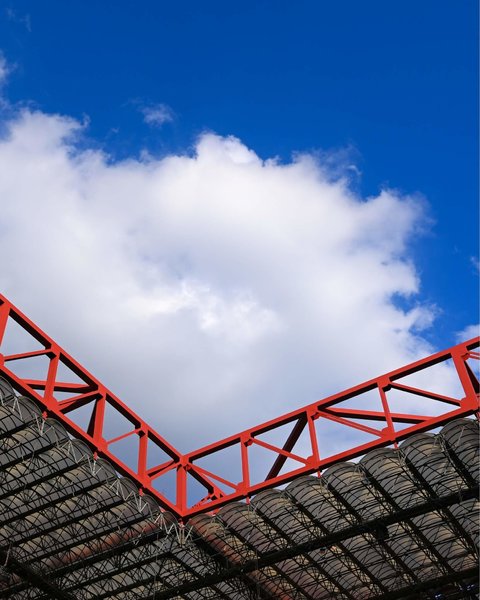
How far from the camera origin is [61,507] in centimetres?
2894

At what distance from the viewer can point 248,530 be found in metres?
28.7

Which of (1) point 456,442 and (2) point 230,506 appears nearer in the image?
(1) point 456,442

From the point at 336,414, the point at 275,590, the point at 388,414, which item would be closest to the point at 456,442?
the point at 388,414

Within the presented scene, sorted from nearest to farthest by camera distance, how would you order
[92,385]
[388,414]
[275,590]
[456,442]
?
1. [456,442]
2. [388,414]
3. [92,385]
4. [275,590]

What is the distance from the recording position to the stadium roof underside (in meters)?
26.5

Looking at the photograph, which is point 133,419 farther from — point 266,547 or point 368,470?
point 368,470

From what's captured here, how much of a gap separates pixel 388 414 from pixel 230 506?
6.12 m

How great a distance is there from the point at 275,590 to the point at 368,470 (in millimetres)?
8012

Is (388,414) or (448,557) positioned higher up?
(388,414)

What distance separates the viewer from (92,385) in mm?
29094

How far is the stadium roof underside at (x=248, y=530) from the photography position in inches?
1043

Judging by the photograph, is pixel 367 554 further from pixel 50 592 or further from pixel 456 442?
pixel 50 592

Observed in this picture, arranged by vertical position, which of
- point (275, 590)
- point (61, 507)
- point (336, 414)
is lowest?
point (275, 590)

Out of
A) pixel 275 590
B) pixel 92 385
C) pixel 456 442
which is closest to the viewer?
pixel 456 442
